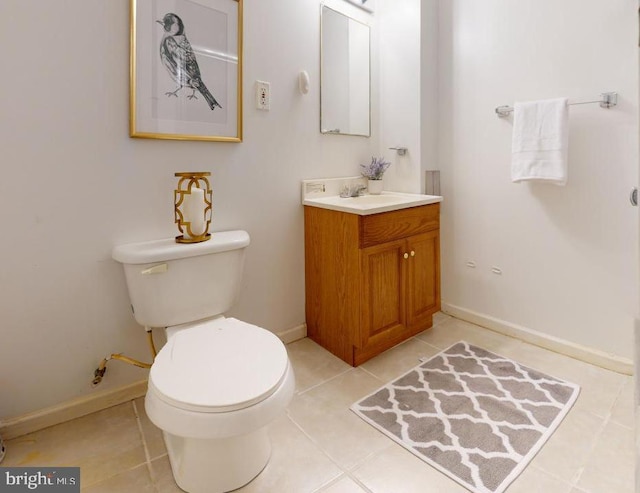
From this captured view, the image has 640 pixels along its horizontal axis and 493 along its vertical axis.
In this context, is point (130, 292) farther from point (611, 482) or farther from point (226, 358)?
point (611, 482)

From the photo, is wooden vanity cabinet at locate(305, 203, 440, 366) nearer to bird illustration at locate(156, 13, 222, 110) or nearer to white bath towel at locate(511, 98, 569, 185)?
white bath towel at locate(511, 98, 569, 185)

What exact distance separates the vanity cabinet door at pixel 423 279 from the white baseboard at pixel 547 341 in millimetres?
288

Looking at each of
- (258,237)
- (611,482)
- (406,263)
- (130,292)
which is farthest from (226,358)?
(611,482)

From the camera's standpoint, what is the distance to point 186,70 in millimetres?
1542

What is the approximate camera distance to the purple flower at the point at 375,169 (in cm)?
226

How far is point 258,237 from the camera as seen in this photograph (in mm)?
1880

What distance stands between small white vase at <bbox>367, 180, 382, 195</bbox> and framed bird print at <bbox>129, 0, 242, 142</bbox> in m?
0.89

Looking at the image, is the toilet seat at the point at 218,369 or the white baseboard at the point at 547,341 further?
the white baseboard at the point at 547,341

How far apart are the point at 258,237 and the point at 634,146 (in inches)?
69.5

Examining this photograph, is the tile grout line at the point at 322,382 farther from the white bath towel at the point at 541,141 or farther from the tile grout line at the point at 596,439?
the white bath towel at the point at 541,141

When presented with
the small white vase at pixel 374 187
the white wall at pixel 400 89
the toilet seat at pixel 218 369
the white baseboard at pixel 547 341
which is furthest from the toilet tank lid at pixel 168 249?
the white baseboard at pixel 547 341

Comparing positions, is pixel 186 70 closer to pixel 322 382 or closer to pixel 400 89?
pixel 400 89

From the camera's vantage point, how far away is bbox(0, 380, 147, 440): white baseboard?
1.34 metres

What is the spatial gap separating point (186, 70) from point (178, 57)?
0.05 m
